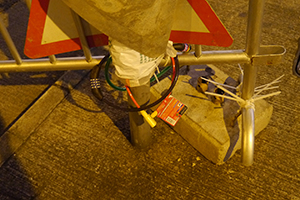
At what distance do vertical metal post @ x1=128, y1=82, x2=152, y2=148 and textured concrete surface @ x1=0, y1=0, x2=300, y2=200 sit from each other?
3.2 inches

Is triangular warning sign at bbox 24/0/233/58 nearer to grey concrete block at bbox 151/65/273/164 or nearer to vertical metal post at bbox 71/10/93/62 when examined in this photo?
vertical metal post at bbox 71/10/93/62

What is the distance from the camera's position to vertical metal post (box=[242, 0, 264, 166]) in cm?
116

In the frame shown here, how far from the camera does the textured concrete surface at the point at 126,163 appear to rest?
171cm

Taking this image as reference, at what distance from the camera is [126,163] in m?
1.82

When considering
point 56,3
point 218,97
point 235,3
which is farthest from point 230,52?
point 235,3

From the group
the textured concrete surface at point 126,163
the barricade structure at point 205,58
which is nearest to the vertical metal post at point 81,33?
the barricade structure at point 205,58

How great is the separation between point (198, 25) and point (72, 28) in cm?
45

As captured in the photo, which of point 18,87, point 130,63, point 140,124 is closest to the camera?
point 130,63

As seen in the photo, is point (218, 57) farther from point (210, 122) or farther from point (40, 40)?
point (40, 40)

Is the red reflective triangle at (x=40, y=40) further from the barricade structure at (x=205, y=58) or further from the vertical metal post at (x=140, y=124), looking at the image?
the vertical metal post at (x=140, y=124)

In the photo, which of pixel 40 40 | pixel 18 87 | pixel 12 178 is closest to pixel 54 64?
pixel 40 40

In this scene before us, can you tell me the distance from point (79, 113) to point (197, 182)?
810 mm

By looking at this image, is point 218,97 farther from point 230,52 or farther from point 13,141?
point 13,141

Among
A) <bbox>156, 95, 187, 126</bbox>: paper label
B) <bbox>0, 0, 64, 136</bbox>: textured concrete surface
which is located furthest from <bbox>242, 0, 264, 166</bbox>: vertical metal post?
<bbox>0, 0, 64, 136</bbox>: textured concrete surface
